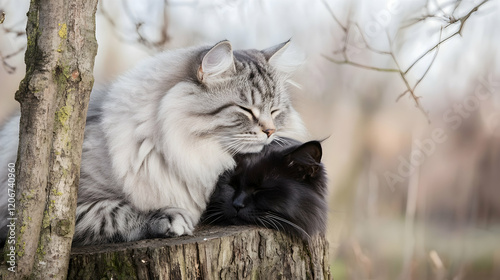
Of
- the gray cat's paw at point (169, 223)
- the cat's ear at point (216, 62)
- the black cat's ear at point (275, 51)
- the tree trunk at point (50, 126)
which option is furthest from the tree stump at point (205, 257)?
the black cat's ear at point (275, 51)

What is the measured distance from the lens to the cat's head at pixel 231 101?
1.87 meters

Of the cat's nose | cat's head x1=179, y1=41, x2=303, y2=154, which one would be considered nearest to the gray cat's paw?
cat's head x1=179, y1=41, x2=303, y2=154

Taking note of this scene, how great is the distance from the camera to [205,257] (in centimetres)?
164

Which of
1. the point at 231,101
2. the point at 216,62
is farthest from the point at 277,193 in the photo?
the point at 216,62

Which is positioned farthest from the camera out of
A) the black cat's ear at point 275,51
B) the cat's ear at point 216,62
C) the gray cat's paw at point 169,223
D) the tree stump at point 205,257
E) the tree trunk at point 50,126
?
the black cat's ear at point 275,51

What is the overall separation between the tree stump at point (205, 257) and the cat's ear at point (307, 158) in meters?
0.28

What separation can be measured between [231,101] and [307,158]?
357 millimetres

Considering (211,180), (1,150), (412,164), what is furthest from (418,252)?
(1,150)

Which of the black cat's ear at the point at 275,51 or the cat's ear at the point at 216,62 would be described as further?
the black cat's ear at the point at 275,51

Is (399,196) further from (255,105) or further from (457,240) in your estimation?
(255,105)

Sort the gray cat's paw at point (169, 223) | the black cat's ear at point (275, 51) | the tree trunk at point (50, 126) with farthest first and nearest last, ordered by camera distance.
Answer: the black cat's ear at point (275, 51), the gray cat's paw at point (169, 223), the tree trunk at point (50, 126)

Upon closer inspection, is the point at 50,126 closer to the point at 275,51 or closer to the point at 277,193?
the point at 277,193

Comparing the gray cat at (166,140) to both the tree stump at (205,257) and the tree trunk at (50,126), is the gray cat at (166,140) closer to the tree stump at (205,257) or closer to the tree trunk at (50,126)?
the tree stump at (205,257)

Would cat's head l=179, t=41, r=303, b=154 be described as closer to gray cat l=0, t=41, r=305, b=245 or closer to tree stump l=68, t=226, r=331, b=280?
gray cat l=0, t=41, r=305, b=245
